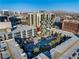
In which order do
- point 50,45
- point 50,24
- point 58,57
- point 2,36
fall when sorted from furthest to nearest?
point 50,24 → point 2,36 → point 50,45 → point 58,57

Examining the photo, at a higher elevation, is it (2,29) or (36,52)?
(2,29)

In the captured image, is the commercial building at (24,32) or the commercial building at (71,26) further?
the commercial building at (71,26)

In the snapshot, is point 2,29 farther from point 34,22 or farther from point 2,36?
point 34,22

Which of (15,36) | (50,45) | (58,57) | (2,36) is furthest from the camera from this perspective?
(15,36)

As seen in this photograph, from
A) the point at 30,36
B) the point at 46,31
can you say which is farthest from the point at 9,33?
the point at 46,31

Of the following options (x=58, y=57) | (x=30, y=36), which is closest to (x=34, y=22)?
(x=30, y=36)

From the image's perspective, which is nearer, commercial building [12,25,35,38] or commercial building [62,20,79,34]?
commercial building [12,25,35,38]

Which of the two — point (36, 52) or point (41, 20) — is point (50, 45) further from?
point (41, 20)

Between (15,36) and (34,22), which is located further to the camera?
(34,22)

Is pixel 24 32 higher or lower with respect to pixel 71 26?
lower

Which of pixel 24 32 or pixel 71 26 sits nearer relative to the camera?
pixel 24 32
